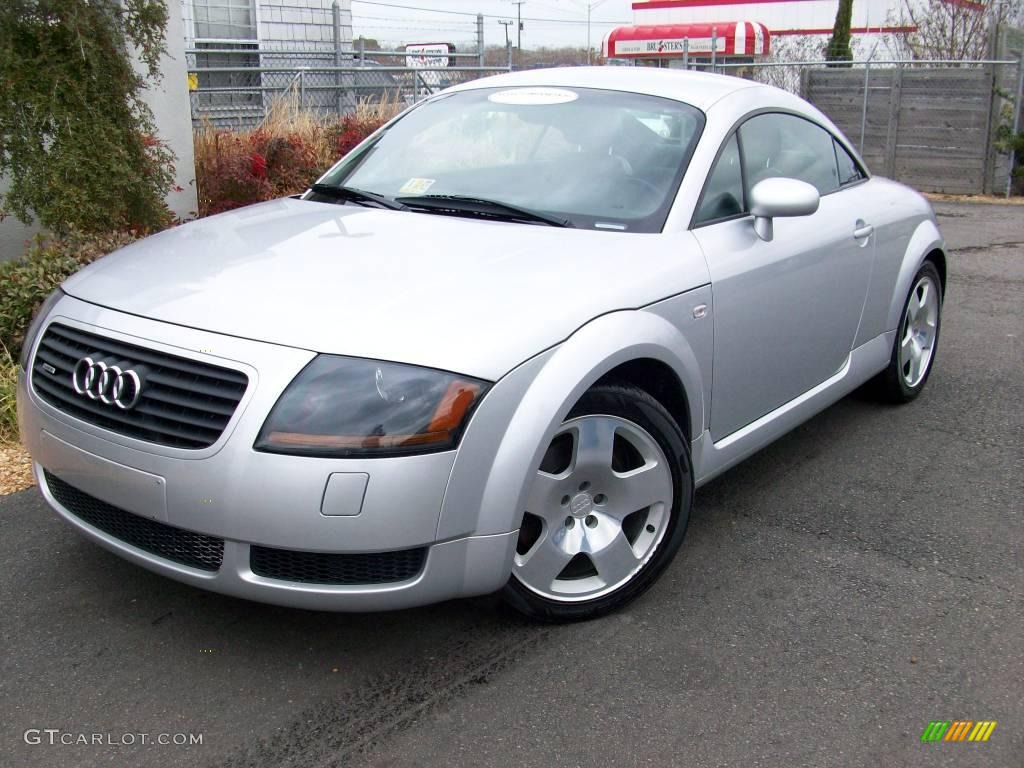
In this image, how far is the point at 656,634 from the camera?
10.3ft

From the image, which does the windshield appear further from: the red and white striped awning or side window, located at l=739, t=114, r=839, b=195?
the red and white striped awning

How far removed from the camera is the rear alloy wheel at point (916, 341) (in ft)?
16.9

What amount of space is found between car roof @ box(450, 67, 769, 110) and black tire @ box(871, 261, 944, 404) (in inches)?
58.7

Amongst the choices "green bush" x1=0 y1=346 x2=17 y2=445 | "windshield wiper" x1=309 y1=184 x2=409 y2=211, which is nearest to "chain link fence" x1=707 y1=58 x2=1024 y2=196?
"windshield wiper" x1=309 y1=184 x2=409 y2=211

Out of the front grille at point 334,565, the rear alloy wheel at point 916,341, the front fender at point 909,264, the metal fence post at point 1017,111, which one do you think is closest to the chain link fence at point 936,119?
the metal fence post at point 1017,111

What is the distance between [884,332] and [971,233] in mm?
7644

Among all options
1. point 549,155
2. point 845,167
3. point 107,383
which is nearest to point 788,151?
point 845,167

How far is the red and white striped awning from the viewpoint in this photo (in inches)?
1315

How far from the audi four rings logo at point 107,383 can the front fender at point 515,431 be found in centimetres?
88

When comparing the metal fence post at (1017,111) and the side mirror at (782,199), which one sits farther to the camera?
the metal fence post at (1017,111)

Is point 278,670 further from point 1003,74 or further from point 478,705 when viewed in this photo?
point 1003,74

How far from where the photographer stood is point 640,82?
13.6 feet

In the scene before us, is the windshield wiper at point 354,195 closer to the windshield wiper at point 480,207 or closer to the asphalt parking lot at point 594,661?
the windshield wiper at point 480,207

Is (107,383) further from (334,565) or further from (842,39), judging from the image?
(842,39)
